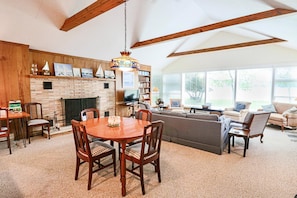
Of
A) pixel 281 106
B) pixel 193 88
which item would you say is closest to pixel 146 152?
pixel 281 106

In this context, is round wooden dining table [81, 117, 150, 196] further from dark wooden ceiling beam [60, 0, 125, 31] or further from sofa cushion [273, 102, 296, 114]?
sofa cushion [273, 102, 296, 114]

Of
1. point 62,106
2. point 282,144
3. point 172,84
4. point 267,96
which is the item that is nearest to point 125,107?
point 62,106

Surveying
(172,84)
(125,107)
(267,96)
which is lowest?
(125,107)

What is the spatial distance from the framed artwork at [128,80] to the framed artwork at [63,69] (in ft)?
7.62

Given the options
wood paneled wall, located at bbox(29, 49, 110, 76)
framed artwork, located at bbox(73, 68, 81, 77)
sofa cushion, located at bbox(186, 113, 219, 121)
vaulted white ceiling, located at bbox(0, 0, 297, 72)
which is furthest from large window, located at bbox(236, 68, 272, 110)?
framed artwork, located at bbox(73, 68, 81, 77)

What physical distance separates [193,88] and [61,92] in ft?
20.6

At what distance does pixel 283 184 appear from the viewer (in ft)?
7.44

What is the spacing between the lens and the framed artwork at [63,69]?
15.6 ft

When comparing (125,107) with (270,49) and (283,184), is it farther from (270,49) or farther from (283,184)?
(270,49)

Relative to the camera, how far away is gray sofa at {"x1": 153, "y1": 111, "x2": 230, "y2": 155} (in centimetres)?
322

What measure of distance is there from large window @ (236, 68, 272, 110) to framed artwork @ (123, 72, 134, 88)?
15.5 ft

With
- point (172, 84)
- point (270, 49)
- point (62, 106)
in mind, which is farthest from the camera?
point (172, 84)

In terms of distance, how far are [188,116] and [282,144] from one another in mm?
2426

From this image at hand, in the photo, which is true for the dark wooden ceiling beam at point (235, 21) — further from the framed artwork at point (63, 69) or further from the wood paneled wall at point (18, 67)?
the wood paneled wall at point (18, 67)
